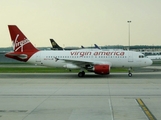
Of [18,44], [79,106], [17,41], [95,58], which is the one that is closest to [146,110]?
[79,106]

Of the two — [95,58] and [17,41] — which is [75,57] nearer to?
[95,58]

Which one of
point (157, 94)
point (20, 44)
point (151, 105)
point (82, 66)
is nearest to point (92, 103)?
point (151, 105)

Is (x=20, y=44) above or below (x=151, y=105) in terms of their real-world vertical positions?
above

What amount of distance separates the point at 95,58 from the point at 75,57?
221 cm

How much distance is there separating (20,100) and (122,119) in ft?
21.3

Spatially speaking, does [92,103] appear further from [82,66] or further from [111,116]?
[82,66]

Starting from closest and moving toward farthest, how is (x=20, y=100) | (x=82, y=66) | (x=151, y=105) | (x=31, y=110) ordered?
1. (x=31, y=110)
2. (x=151, y=105)
3. (x=20, y=100)
4. (x=82, y=66)

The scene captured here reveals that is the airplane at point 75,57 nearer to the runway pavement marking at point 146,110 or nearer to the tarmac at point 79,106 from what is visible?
the tarmac at point 79,106

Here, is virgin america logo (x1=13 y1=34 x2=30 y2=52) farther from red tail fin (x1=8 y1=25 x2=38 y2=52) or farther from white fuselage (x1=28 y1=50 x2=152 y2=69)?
white fuselage (x1=28 y1=50 x2=152 y2=69)

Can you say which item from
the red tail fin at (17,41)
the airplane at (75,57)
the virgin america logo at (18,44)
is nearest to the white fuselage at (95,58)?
the airplane at (75,57)

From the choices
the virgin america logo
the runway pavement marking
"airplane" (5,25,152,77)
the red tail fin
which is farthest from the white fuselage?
the runway pavement marking

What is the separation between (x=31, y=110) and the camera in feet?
41.7

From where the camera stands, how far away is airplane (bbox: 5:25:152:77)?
1242 inches

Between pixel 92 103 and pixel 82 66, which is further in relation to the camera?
pixel 82 66
